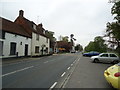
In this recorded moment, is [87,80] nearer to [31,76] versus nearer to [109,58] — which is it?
[31,76]

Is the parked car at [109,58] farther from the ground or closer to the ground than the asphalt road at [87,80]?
farther from the ground

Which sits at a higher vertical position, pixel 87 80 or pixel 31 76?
pixel 31 76

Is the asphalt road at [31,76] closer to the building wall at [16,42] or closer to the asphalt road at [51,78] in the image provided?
the asphalt road at [51,78]

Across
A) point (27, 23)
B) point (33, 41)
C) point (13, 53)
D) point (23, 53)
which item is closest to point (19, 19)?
point (27, 23)

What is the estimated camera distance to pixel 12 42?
885 inches

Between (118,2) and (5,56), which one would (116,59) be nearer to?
(118,2)

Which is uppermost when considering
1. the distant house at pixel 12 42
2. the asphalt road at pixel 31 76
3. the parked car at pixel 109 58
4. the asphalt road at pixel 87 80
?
the distant house at pixel 12 42

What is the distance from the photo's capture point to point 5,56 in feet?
66.7

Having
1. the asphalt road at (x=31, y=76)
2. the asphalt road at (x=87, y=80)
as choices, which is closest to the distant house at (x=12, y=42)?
the asphalt road at (x=31, y=76)

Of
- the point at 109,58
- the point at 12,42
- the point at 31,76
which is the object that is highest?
the point at 12,42

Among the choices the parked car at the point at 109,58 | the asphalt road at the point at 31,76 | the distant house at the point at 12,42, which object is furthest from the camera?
the distant house at the point at 12,42

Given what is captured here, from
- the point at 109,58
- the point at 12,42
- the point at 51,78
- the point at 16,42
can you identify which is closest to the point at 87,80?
the point at 51,78

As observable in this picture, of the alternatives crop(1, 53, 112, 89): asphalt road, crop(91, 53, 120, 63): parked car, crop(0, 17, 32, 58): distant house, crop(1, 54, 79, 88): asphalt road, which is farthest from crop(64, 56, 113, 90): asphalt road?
crop(0, 17, 32, 58): distant house

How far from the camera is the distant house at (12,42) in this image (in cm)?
2002
